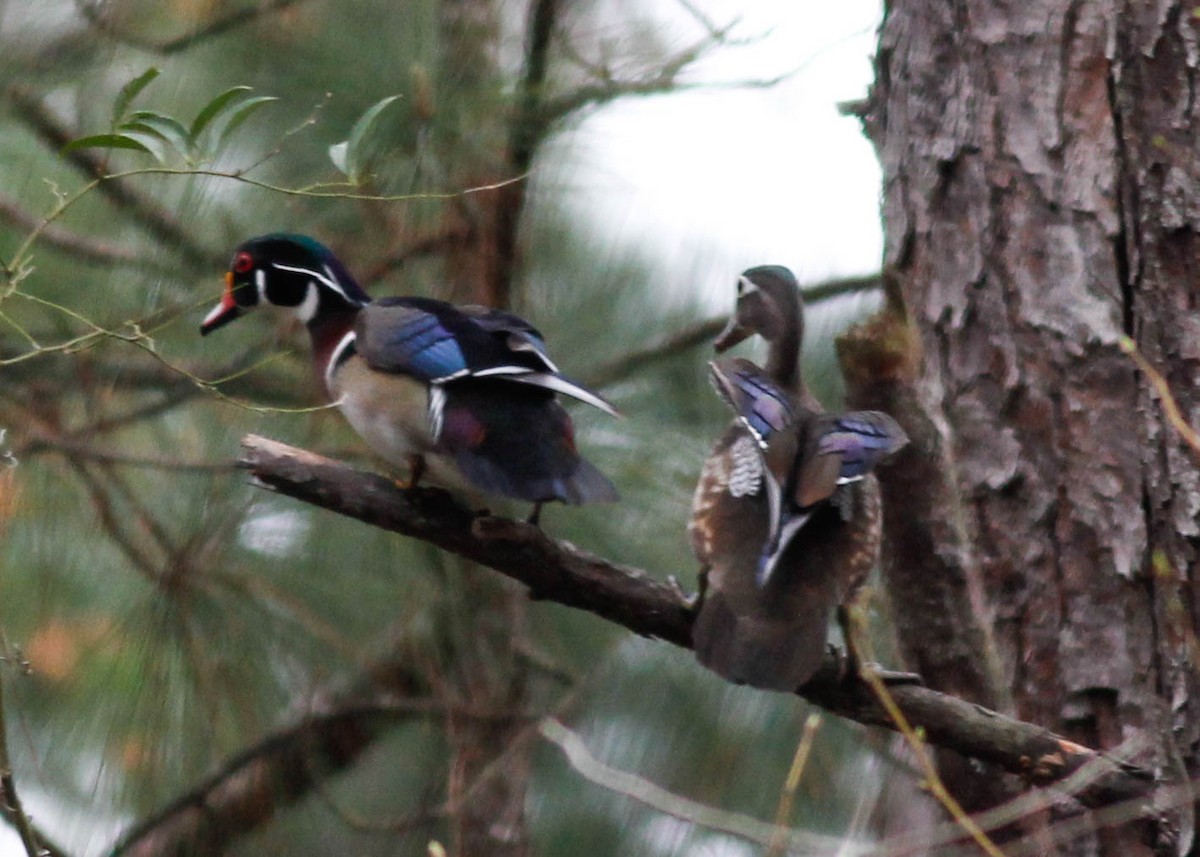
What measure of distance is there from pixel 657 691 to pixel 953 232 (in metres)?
1.37

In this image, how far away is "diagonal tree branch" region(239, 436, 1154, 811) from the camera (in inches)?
87.3

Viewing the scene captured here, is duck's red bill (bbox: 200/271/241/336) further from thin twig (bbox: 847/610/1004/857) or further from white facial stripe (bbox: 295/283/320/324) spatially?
thin twig (bbox: 847/610/1004/857)

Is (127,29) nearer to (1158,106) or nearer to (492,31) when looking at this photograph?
(492,31)

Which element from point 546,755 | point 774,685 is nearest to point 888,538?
point 774,685

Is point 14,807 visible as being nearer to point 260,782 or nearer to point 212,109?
point 212,109

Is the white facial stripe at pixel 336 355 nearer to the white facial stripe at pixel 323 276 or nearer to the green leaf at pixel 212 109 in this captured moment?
the white facial stripe at pixel 323 276

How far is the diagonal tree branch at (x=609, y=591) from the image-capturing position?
87.3 inches

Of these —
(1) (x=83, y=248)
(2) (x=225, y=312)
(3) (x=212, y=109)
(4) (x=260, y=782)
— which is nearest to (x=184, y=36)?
(1) (x=83, y=248)

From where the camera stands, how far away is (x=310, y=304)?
2.88 metres

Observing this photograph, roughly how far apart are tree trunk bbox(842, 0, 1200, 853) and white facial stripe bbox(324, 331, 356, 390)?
Answer: 2.75 feet

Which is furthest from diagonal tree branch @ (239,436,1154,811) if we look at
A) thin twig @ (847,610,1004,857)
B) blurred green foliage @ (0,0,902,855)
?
blurred green foliage @ (0,0,902,855)

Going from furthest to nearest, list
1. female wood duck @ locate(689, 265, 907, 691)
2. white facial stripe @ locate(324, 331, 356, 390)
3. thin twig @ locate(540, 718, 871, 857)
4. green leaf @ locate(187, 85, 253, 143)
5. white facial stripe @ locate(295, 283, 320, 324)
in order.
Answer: white facial stripe @ locate(295, 283, 320, 324)
white facial stripe @ locate(324, 331, 356, 390)
female wood duck @ locate(689, 265, 907, 691)
green leaf @ locate(187, 85, 253, 143)
thin twig @ locate(540, 718, 871, 857)

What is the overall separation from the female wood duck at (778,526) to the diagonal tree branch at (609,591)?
4.5 inches

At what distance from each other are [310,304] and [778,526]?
1.03 meters
